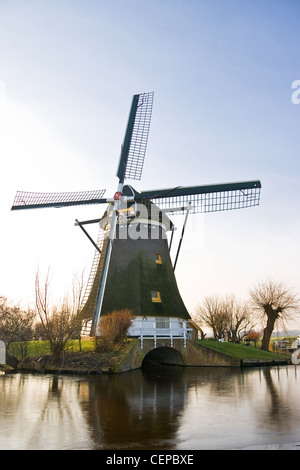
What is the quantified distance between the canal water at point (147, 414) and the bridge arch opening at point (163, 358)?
31.5 feet

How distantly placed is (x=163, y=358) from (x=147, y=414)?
19998mm

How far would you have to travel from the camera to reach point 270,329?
3888 cm

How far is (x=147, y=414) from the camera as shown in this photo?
1123cm

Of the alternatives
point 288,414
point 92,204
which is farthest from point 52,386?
point 92,204

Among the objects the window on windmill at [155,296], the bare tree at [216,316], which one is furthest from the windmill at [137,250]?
the bare tree at [216,316]

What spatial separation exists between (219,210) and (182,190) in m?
3.21

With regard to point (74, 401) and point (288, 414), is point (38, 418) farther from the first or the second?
point (288, 414)

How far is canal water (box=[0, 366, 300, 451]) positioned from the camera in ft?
27.6

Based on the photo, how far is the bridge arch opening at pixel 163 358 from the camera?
1110 inches

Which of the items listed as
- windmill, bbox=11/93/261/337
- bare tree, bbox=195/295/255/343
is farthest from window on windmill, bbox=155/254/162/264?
bare tree, bbox=195/295/255/343

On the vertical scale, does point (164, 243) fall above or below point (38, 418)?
above

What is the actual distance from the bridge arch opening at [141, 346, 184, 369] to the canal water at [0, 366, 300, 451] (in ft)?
31.5

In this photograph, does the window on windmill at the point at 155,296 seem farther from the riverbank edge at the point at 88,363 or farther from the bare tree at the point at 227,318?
the bare tree at the point at 227,318

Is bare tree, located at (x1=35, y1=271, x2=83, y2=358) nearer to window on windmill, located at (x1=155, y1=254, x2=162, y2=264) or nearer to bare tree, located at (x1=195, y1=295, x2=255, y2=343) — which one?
window on windmill, located at (x1=155, y1=254, x2=162, y2=264)
